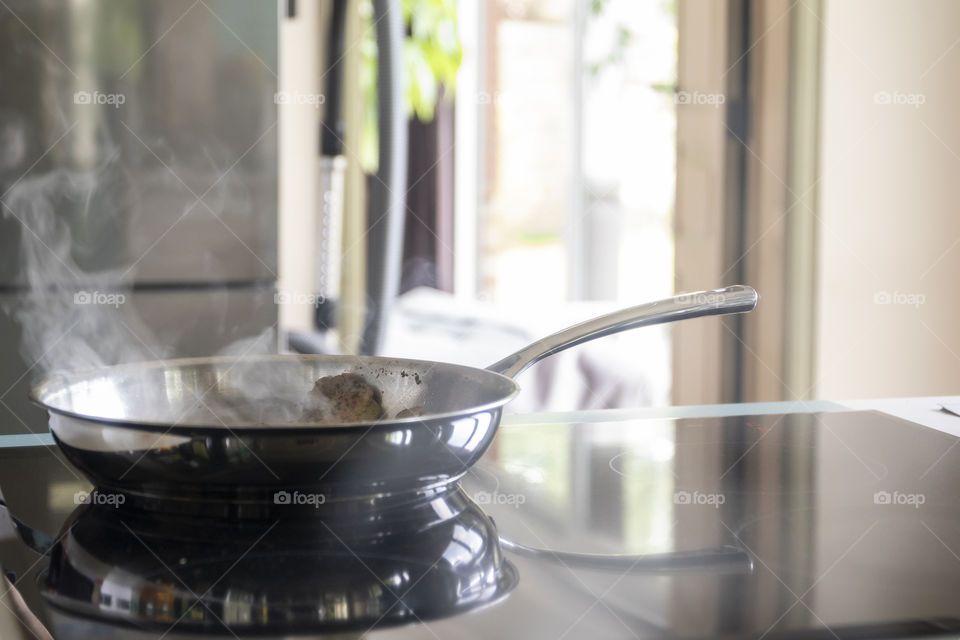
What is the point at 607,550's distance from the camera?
47cm

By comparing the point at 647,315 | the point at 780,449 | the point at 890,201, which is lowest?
the point at 780,449

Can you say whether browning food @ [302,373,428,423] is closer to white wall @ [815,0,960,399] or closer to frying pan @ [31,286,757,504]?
Result: frying pan @ [31,286,757,504]

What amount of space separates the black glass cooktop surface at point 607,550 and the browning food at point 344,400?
9 centimetres

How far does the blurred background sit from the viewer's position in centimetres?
141

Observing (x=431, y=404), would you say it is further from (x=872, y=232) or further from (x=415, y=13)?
(x=415, y=13)

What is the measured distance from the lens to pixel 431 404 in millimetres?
627

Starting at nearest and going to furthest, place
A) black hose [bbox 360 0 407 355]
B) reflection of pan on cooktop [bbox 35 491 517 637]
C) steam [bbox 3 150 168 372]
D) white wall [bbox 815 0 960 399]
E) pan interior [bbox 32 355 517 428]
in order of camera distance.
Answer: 1. reflection of pan on cooktop [bbox 35 491 517 637]
2. pan interior [bbox 32 355 517 428]
3. steam [bbox 3 150 168 372]
4. black hose [bbox 360 0 407 355]
5. white wall [bbox 815 0 960 399]

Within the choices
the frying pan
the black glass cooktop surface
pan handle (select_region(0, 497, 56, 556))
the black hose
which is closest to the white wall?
the black hose

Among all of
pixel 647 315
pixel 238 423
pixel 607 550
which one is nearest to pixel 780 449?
pixel 647 315

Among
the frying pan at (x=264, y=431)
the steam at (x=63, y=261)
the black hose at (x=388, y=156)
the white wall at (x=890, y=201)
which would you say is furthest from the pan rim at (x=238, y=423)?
the white wall at (x=890, y=201)

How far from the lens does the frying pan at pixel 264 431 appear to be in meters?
0.45

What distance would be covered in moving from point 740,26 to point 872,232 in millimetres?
591

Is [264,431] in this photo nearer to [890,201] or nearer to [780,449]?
[780,449]

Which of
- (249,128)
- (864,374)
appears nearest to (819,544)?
(249,128)
